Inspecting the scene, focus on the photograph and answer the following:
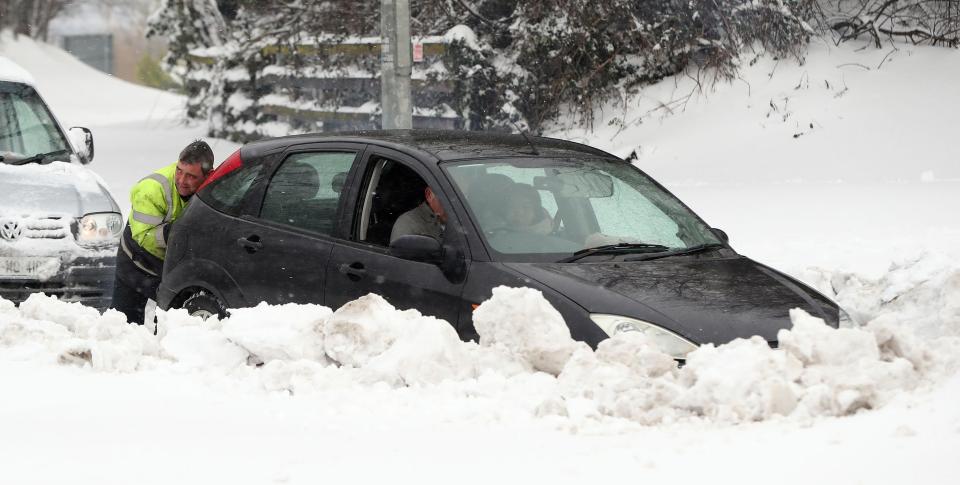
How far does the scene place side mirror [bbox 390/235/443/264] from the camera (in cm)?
541

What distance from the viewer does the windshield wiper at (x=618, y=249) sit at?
5532mm

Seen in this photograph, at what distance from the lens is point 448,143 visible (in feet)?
20.2

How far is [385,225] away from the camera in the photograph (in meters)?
5.97

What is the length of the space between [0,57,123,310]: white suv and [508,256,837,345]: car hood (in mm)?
3650

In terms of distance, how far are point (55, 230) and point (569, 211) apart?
355 cm

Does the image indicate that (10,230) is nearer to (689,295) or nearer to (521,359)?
(521,359)

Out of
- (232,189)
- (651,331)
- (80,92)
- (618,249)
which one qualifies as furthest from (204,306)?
(80,92)

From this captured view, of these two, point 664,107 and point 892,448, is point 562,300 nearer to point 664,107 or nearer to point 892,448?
point 892,448

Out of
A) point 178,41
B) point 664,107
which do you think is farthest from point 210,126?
point 664,107

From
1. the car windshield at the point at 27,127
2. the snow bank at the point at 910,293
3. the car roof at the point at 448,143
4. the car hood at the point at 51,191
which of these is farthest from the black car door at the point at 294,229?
the car windshield at the point at 27,127

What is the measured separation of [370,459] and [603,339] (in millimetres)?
1259

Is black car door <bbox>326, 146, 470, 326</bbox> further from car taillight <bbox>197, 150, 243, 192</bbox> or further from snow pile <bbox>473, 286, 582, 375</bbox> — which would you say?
car taillight <bbox>197, 150, 243, 192</bbox>

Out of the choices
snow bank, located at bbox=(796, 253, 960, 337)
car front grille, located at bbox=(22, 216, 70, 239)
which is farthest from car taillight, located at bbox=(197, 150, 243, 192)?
snow bank, located at bbox=(796, 253, 960, 337)

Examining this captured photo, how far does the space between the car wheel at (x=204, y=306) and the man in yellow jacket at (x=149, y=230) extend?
103cm
